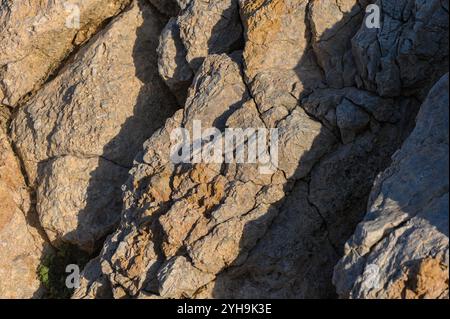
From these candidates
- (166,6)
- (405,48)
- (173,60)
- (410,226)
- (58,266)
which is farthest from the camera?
(166,6)

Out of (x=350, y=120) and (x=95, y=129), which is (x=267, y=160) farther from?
(x=95, y=129)

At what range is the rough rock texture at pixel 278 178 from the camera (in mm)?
11359

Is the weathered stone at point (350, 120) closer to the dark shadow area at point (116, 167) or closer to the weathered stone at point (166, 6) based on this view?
the dark shadow area at point (116, 167)

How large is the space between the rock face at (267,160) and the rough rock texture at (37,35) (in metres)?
1.44

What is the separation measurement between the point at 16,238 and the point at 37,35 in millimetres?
3605

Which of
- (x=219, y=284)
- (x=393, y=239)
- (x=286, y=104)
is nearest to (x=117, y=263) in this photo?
(x=219, y=284)

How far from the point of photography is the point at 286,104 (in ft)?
39.3

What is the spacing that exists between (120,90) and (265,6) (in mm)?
3157

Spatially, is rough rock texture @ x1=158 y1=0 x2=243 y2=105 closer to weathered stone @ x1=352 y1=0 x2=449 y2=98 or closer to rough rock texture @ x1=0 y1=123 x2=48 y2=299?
weathered stone @ x1=352 y1=0 x2=449 y2=98

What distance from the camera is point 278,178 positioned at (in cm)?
1159

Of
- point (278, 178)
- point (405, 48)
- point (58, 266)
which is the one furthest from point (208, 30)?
point (58, 266)

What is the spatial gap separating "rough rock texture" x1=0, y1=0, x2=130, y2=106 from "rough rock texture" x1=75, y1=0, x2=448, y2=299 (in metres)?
3.72

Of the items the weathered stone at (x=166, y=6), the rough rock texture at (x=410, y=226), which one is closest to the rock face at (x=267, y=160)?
the rough rock texture at (x=410, y=226)
